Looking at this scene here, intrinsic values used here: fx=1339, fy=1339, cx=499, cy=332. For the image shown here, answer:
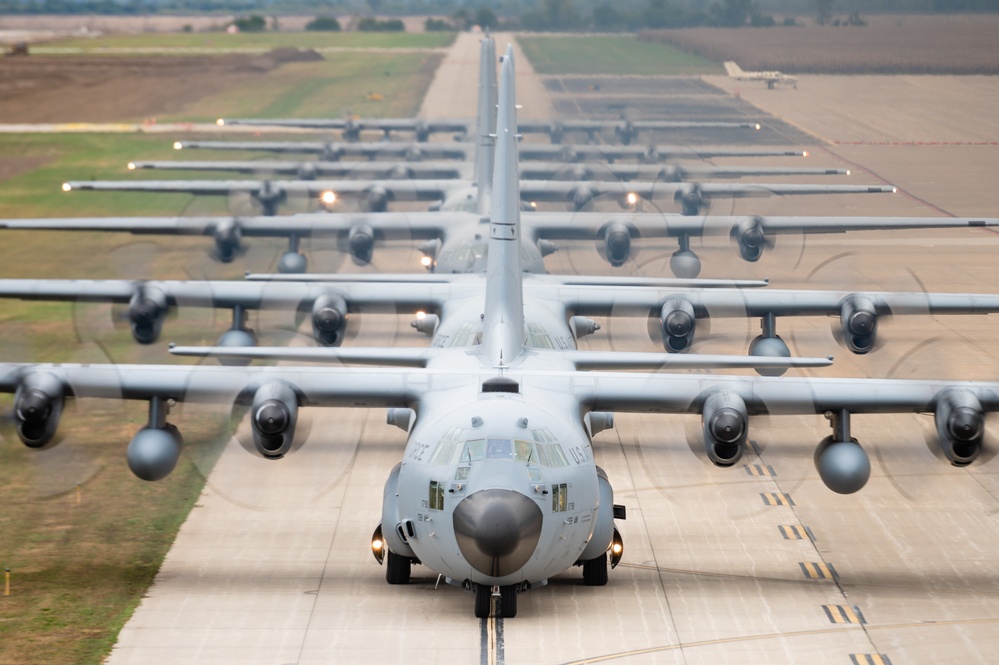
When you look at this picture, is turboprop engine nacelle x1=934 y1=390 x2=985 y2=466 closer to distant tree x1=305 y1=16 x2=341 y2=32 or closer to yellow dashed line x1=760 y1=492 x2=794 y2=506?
yellow dashed line x1=760 y1=492 x2=794 y2=506

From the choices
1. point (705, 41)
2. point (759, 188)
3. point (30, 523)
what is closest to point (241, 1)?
point (705, 41)

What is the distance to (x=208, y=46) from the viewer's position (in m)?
125

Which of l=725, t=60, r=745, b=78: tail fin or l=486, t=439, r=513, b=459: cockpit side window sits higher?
l=725, t=60, r=745, b=78: tail fin

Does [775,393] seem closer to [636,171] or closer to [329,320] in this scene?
[329,320]

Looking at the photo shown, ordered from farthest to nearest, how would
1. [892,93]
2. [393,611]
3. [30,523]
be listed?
[892,93], [30,523], [393,611]

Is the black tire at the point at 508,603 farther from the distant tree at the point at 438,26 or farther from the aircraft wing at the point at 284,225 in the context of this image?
the distant tree at the point at 438,26

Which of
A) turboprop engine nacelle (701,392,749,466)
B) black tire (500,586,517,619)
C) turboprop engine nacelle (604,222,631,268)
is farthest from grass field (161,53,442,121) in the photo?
black tire (500,586,517,619)

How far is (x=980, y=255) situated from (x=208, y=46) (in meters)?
89.2

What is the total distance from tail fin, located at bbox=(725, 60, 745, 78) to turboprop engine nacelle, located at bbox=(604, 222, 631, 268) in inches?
638

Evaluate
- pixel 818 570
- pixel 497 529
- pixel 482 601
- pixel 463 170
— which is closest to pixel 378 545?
pixel 482 601

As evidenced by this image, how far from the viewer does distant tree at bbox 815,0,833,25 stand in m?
52.2

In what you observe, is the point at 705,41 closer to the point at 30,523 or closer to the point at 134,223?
the point at 134,223

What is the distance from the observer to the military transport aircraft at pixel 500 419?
21.0 m

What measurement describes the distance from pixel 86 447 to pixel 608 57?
50.9 meters
